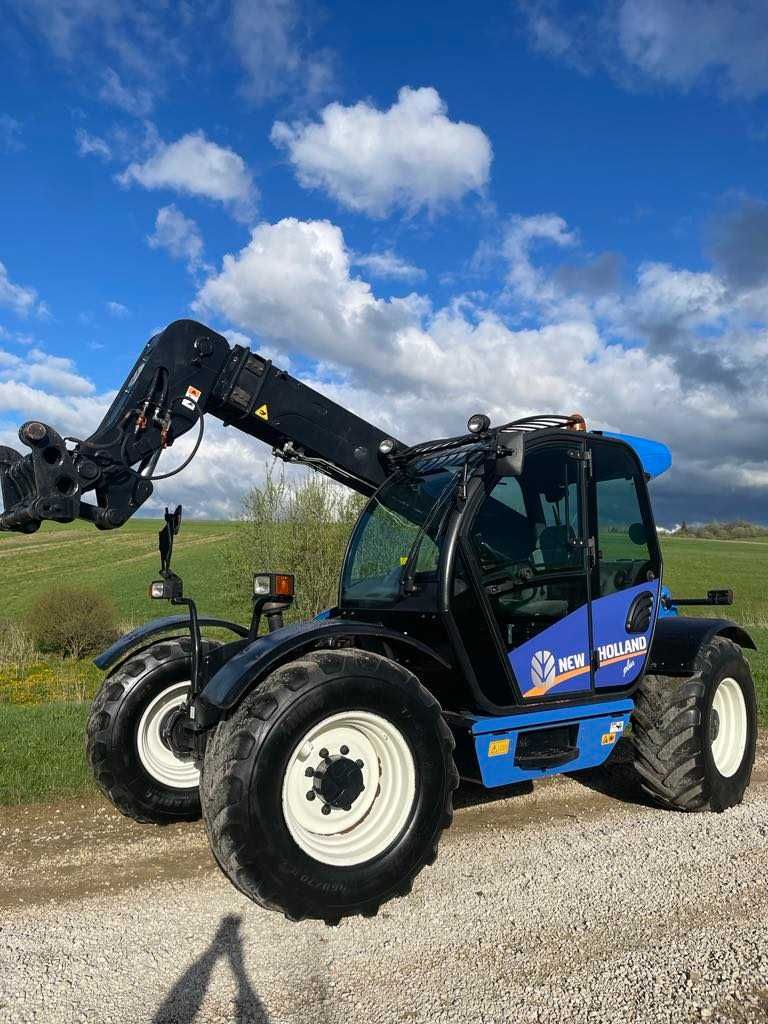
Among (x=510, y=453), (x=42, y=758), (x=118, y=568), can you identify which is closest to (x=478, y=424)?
(x=510, y=453)

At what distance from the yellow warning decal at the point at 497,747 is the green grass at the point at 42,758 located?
327 centimetres

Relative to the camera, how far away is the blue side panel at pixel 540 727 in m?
4.59

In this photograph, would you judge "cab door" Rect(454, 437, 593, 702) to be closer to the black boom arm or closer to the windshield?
the windshield

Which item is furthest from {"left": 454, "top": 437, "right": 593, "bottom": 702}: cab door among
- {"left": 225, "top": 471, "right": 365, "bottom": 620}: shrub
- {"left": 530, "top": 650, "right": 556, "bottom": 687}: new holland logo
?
{"left": 225, "top": 471, "right": 365, "bottom": 620}: shrub

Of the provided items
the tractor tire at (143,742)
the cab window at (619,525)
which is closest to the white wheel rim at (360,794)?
the tractor tire at (143,742)

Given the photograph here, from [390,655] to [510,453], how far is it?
1475mm

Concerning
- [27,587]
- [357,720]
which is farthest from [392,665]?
[27,587]

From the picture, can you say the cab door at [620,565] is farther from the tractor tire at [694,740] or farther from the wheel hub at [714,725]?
the wheel hub at [714,725]

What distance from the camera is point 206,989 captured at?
3.20 metres

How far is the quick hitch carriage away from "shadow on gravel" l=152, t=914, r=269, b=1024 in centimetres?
24

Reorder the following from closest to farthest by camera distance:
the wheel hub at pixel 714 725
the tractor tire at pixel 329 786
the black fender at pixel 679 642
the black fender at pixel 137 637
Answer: the tractor tire at pixel 329 786
the black fender at pixel 137 637
the black fender at pixel 679 642
the wheel hub at pixel 714 725

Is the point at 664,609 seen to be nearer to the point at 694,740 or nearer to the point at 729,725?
the point at 729,725

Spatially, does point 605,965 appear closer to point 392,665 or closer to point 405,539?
point 392,665

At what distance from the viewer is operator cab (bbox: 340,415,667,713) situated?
4723 mm
